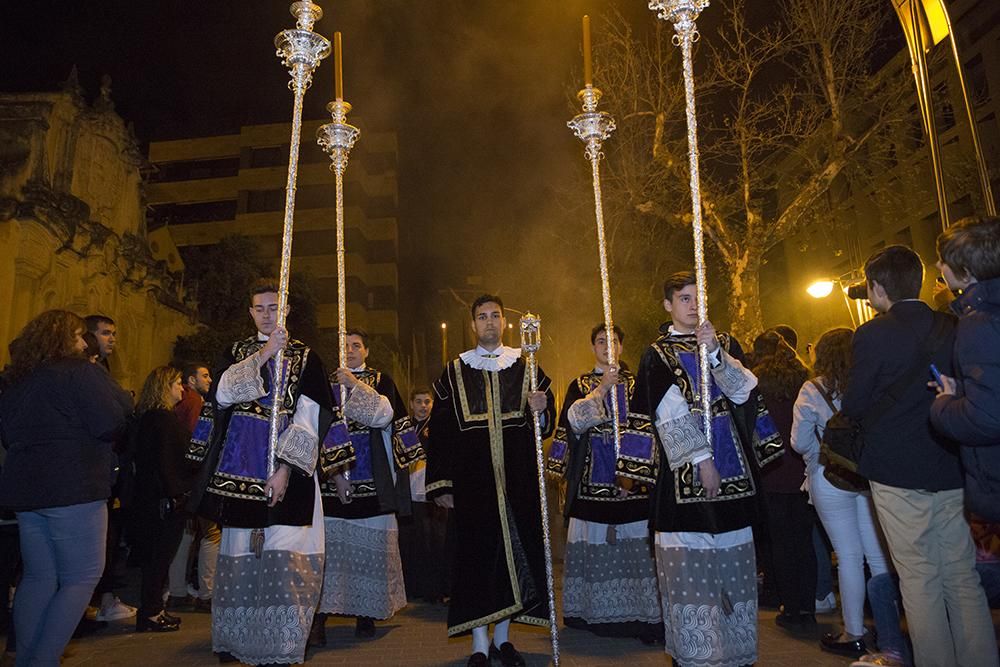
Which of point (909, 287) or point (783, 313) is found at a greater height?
point (783, 313)

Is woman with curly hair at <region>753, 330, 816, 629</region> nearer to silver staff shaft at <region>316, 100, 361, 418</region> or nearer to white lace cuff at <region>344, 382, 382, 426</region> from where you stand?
white lace cuff at <region>344, 382, 382, 426</region>

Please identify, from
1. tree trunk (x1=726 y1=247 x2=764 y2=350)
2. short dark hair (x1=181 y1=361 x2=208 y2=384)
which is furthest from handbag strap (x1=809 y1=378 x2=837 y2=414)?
tree trunk (x1=726 y1=247 x2=764 y2=350)

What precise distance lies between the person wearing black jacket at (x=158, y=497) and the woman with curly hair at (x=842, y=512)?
463 centimetres

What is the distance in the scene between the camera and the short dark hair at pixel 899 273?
3.71 metres

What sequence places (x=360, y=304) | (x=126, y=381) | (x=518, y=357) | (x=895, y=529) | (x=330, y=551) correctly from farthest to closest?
(x=360, y=304) < (x=126, y=381) < (x=330, y=551) < (x=518, y=357) < (x=895, y=529)

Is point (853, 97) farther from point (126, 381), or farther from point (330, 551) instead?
point (126, 381)

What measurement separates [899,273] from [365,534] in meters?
4.18

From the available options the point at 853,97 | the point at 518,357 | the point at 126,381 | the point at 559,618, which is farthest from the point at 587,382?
the point at 126,381

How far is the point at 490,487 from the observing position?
4715 mm

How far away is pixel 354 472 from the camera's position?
576 centimetres

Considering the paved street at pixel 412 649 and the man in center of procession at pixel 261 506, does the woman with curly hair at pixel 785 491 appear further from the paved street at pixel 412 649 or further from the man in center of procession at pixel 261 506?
the man in center of procession at pixel 261 506

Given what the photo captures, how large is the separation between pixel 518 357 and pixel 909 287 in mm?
2397

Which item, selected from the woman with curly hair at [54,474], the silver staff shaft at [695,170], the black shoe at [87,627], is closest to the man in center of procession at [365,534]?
the woman with curly hair at [54,474]

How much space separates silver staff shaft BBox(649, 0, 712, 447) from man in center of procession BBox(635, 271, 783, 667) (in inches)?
2.6
